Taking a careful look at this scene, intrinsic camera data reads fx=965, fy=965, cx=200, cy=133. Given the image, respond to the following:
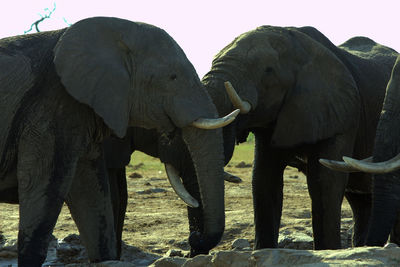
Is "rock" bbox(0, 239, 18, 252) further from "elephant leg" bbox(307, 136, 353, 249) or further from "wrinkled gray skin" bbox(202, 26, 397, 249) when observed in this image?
"elephant leg" bbox(307, 136, 353, 249)

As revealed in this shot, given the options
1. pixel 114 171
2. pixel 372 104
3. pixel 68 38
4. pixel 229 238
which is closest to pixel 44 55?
pixel 68 38

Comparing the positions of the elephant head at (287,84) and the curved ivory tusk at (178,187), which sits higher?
the elephant head at (287,84)

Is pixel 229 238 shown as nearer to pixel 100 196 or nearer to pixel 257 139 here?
pixel 257 139

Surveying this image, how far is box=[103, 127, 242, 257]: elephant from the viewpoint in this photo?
23.3 ft

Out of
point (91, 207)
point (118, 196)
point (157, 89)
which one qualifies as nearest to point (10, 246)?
point (118, 196)

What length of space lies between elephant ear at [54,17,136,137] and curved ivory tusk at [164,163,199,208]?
68cm

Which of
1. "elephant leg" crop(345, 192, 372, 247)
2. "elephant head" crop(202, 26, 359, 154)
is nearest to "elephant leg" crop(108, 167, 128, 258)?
"elephant head" crop(202, 26, 359, 154)

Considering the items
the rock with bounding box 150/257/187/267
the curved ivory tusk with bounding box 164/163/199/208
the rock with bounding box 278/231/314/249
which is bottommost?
the rock with bounding box 278/231/314/249

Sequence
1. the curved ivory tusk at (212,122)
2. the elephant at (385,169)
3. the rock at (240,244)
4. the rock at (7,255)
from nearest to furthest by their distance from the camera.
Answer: the curved ivory tusk at (212,122) < the elephant at (385,169) < the rock at (7,255) < the rock at (240,244)

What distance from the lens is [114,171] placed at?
8.05 meters

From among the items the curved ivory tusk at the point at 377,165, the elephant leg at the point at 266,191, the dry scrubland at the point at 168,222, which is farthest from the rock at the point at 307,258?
the dry scrubland at the point at 168,222

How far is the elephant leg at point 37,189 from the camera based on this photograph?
18.9 ft

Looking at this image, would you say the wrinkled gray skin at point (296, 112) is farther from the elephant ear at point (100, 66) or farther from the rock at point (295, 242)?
the elephant ear at point (100, 66)

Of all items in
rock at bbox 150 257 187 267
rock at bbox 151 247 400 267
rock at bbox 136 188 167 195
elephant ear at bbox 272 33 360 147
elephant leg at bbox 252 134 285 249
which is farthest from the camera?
rock at bbox 136 188 167 195
